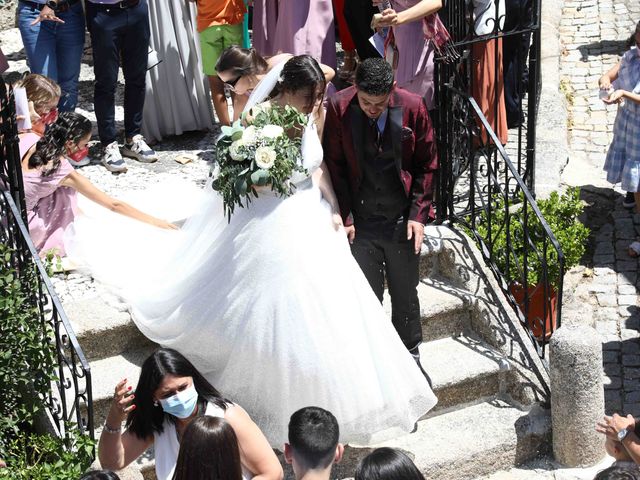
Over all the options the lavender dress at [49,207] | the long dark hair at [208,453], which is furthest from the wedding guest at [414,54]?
the long dark hair at [208,453]

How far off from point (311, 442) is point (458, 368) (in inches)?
86.0

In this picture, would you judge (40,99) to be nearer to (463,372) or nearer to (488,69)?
(463,372)

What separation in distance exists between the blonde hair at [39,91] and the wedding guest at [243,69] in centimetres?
111

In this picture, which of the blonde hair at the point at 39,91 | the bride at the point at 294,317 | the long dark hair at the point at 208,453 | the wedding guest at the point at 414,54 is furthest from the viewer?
the wedding guest at the point at 414,54

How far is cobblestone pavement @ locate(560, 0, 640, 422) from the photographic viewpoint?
8.09 m

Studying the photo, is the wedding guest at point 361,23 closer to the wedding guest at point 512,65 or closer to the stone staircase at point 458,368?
the wedding guest at point 512,65

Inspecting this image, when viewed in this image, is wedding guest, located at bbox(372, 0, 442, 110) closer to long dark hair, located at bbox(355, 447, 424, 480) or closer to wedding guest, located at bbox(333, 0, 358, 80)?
wedding guest, located at bbox(333, 0, 358, 80)

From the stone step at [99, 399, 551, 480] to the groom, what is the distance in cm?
47

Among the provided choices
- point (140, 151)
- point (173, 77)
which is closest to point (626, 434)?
point (140, 151)

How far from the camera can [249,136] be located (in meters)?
6.20

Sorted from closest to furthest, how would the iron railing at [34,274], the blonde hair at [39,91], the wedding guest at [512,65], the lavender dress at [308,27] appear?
the iron railing at [34,274] < the blonde hair at [39,91] < the lavender dress at [308,27] < the wedding guest at [512,65]

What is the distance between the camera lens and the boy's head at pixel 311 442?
5043 millimetres

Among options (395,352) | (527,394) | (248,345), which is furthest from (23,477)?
(527,394)

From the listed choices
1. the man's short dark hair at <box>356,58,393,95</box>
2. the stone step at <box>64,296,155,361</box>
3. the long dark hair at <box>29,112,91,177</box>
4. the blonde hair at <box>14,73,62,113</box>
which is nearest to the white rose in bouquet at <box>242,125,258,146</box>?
the man's short dark hair at <box>356,58,393,95</box>
